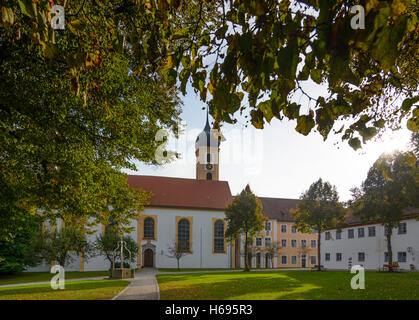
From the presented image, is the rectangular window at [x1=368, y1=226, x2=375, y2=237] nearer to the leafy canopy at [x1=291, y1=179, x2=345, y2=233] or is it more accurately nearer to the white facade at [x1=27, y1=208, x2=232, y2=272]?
the leafy canopy at [x1=291, y1=179, x2=345, y2=233]

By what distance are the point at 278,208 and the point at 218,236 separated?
16395 mm

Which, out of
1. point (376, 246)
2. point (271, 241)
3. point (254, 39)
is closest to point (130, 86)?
point (254, 39)

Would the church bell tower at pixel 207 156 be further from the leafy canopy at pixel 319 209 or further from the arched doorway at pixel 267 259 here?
the leafy canopy at pixel 319 209

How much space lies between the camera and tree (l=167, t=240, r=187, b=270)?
158ft

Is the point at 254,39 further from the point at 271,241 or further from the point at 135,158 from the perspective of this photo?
the point at 271,241

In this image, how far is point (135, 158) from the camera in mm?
13047

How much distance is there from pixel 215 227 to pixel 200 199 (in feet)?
15.7

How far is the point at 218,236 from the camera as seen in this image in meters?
53.4

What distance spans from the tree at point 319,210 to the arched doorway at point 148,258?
21221 mm

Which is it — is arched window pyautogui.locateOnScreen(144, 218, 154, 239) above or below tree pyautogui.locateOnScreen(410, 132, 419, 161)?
below

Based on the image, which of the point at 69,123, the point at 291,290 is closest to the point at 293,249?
the point at 291,290

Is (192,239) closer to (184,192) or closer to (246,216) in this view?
(184,192)

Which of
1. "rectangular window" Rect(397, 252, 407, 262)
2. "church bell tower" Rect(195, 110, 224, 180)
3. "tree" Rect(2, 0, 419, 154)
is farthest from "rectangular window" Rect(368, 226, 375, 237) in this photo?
"tree" Rect(2, 0, 419, 154)

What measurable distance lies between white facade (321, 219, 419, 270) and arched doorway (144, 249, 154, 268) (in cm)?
2561
